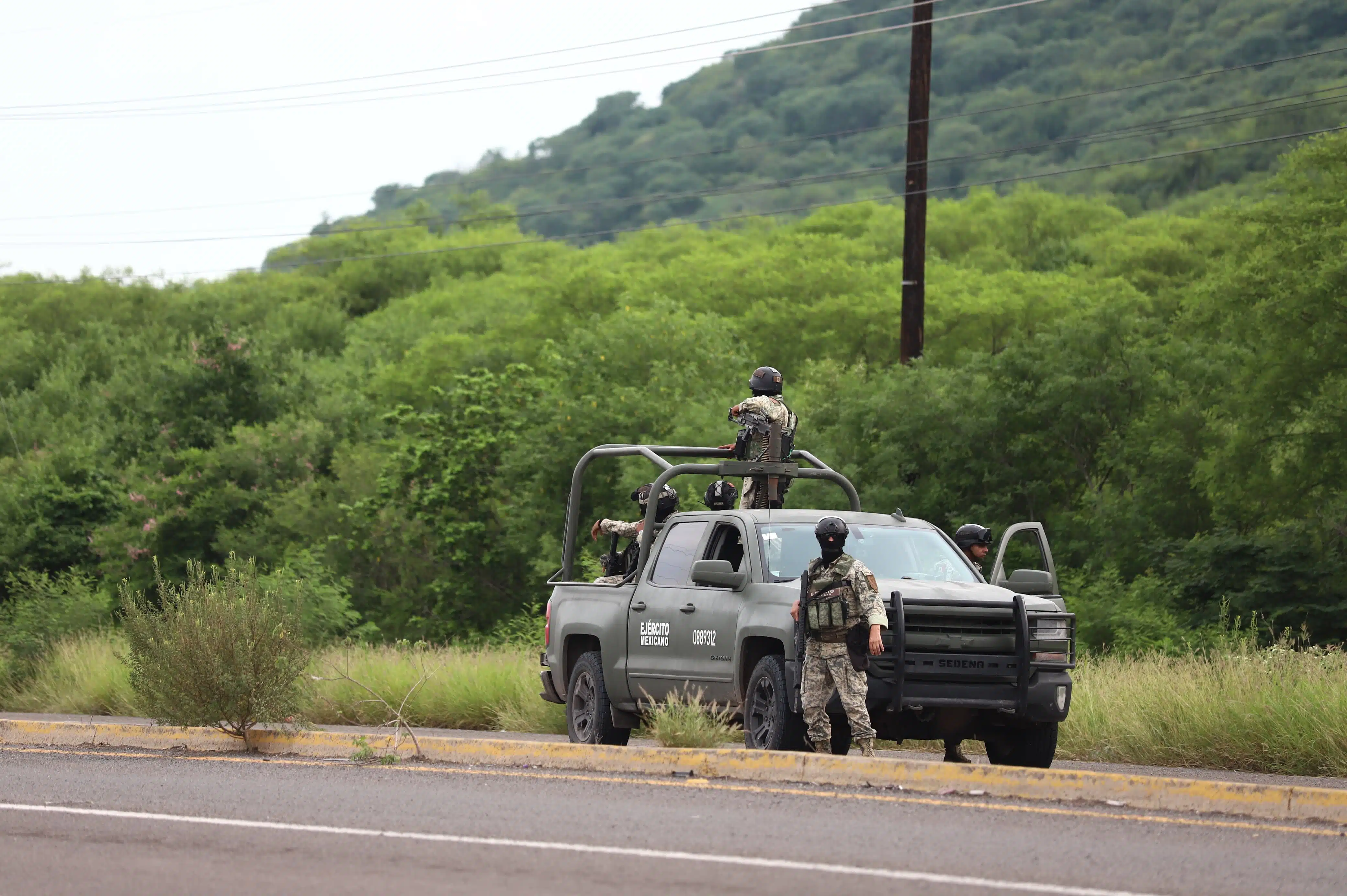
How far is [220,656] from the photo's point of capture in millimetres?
13836

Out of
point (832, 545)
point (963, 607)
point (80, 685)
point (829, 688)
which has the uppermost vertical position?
point (832, 545)

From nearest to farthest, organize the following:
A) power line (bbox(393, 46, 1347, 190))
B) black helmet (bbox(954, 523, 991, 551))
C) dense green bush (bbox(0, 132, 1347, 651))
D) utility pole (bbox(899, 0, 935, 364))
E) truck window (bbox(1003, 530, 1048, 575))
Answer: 1. black helmet (bbox(954, 523, 991, 551))
2. utility pole (bbox(899, 0, 935, 364))
3. dense green bush (bbox(0, 132, 1347, 651))
4. truck window (bbox(1003, 530, 1048, 575))
5. power line (bbox(393, 46, 1347, 190))

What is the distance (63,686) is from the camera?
74.8 ft

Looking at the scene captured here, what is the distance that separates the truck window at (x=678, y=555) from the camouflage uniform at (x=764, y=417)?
61cm

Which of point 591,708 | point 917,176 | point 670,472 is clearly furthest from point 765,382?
point 917,176

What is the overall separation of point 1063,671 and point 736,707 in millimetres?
2176

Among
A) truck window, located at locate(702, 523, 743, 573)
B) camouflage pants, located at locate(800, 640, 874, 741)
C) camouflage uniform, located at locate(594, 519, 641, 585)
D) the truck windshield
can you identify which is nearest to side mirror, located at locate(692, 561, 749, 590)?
the truck windshield

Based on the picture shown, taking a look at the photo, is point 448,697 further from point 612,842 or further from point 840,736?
point 612,842

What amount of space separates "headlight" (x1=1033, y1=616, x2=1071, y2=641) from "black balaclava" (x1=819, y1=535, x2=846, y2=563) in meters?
1.41

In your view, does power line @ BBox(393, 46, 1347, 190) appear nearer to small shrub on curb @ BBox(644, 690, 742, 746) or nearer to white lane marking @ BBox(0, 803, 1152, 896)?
small shrub on curb @ BBox(644, 690, 742, 746)

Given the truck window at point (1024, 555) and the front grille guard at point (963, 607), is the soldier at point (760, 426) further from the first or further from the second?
the truck window at point (1024, 555)

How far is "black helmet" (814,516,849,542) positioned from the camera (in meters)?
11.3

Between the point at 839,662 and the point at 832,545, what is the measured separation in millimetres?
724

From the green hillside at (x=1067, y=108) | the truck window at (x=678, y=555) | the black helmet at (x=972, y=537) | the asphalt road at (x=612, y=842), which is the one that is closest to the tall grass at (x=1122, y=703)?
the truck window at (x=678, y=555)
